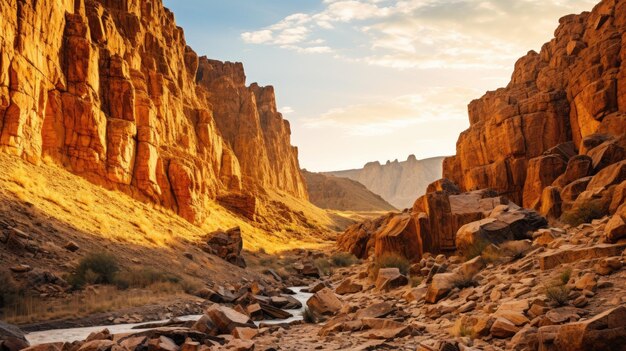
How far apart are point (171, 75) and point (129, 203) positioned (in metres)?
28.3

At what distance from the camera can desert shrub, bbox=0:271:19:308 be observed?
14492 millimetres

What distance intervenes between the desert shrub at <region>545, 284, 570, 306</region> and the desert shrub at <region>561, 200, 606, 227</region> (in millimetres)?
8936

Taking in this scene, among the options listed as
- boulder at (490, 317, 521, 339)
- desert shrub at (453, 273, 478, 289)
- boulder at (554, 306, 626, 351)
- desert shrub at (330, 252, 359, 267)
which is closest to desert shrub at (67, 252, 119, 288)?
desert shrub at (453, 273, 478, 289)

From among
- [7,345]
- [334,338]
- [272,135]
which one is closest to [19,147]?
[7,345]

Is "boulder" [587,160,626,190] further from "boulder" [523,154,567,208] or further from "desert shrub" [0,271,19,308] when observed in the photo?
"desert shrub" [0,271,19,308]

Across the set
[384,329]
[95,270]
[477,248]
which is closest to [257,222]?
[95,270]

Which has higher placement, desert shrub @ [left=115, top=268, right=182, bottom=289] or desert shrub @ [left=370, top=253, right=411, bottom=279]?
desert shrub @ [left=115, top=268, right=182, bottom=289]

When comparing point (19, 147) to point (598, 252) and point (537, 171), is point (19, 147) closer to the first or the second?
point (598, 252)

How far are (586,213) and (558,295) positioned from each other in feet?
31.4

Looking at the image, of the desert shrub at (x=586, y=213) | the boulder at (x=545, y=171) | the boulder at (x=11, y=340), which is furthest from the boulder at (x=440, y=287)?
the boulder at (x=545, y=171)

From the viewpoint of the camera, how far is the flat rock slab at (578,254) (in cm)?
1096

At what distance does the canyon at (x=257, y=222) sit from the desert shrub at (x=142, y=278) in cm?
11

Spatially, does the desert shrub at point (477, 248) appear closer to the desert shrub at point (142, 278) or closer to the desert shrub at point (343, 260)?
the desert shrub at point (142, 278)

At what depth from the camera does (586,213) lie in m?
17.3
